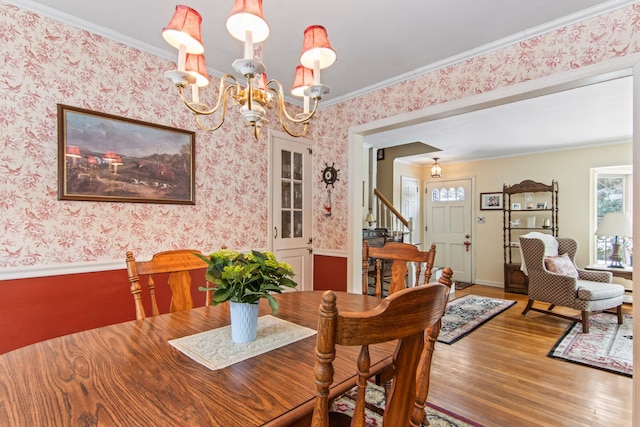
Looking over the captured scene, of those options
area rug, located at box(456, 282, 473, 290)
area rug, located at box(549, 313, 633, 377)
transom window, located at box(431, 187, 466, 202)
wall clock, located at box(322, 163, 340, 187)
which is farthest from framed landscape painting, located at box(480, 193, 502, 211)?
wall clock, located at box(322, 163, 340, 187)

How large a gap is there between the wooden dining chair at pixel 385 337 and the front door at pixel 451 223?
607cm

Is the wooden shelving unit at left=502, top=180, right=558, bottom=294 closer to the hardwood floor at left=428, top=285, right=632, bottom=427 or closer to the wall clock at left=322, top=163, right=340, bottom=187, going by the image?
the hardwood floor at left=428, top=285, right=632, bottom=427

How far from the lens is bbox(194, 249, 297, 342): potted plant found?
109 centimetres

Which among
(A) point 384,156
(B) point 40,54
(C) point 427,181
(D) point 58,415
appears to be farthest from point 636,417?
(C) point 427,181

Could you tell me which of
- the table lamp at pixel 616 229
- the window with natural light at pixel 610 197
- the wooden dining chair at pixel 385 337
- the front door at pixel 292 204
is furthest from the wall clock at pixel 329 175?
the window with natural light at pixel 610 197

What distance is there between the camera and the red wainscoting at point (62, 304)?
6.12ft

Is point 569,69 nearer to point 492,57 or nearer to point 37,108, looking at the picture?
point 492,57

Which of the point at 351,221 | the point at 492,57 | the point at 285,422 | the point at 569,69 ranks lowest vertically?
the point at 285,422

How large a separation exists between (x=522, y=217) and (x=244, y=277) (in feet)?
20.3

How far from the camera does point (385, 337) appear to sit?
666 mm

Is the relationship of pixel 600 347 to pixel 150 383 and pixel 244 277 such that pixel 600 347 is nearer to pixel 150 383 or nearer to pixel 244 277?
pixel 244 277

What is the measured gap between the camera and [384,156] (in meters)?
5.80

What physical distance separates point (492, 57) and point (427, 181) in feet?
15.7

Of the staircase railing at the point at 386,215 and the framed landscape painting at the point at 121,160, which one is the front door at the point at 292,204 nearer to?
the framed landscape painting at the point at 121,160
